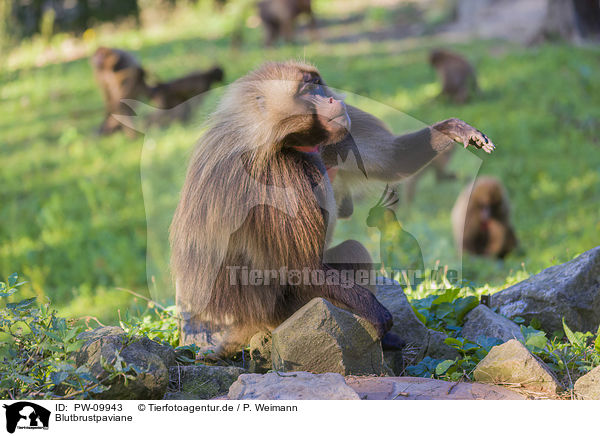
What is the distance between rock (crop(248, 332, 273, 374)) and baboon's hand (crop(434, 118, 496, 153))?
56.9 inches

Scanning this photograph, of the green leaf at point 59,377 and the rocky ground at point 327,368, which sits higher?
the green leaf at point 59,377

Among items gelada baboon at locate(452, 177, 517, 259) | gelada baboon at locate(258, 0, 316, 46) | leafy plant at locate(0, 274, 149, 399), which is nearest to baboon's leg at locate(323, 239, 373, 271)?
leafy plant at locate(0, 274, 149, 399)

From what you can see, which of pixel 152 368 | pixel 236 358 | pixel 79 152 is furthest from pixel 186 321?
pixel 79 152

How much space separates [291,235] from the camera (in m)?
3.30

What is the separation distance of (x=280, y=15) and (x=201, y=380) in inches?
491

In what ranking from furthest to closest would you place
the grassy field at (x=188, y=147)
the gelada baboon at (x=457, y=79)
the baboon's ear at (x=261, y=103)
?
1. the gelada baboon at (x=457, y=79)
2. the grassy field at (x=188, y=147)
3. the baboon's ear at (x=261, y=103)

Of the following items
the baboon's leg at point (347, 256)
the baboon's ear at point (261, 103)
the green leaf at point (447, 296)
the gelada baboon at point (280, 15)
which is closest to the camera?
the baboon's ear at point (261, 103)

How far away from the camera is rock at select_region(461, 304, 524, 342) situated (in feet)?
11.9

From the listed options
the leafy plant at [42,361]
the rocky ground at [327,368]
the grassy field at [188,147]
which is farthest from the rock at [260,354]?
the grassy field at [188,147]

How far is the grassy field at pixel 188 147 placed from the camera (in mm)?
8109

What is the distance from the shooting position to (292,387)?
9.37 feet

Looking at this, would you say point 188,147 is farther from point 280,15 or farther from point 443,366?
point 280,15

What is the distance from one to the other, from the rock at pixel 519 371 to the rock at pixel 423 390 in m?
0.07
